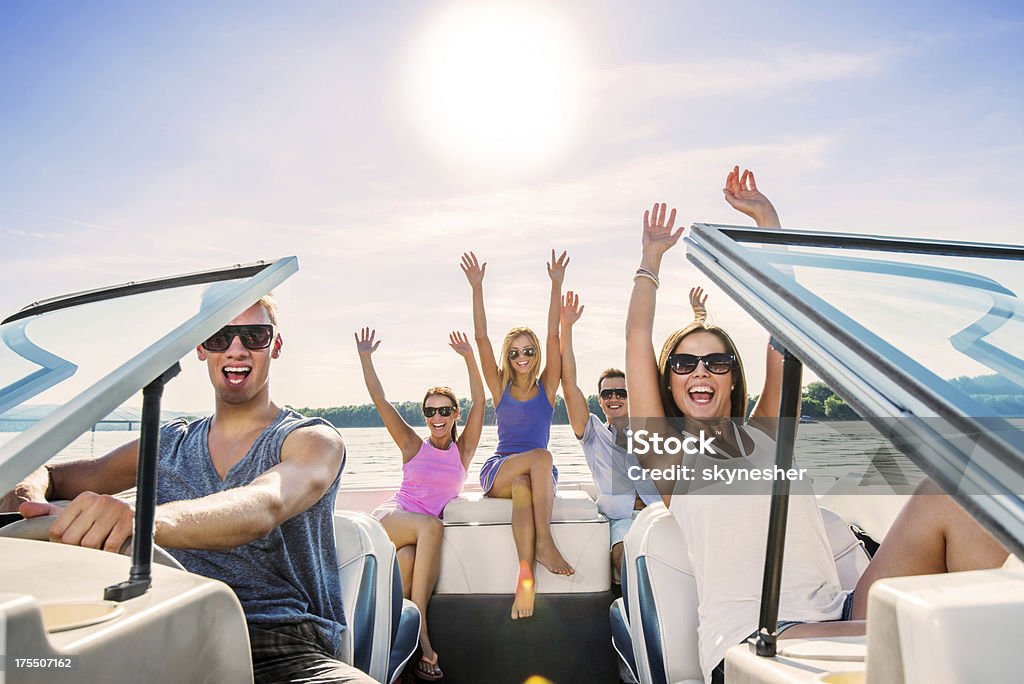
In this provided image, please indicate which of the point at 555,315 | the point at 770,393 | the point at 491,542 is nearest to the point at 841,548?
the point at 770,393

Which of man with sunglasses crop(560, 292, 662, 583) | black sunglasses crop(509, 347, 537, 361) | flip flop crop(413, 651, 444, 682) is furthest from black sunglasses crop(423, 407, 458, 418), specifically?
flip flop crop(413, 651, 444, 682)

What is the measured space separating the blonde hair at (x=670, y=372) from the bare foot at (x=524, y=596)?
135 centimetres

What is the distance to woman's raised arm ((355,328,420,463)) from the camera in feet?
14.7

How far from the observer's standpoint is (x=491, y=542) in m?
3.47

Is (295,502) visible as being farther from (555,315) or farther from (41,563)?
(555,315)

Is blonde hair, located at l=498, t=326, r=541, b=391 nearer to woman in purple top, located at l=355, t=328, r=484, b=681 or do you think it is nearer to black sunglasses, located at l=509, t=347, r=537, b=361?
black sunglasses, located at l=509, t=347, r=537, b=361

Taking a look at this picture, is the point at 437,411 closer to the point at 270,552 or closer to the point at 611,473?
the point at 611,473

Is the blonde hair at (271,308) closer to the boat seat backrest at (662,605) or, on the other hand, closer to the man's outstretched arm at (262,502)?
the man's outstretched arm at (262,502)

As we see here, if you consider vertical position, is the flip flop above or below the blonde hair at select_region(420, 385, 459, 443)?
below

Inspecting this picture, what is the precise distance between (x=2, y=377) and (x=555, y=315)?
395 centimetres

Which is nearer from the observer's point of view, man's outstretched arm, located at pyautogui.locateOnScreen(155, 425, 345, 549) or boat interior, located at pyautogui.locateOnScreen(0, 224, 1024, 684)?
boat interior, located at pyautogui.locateOnScreen(0, 224, 1024, 684)

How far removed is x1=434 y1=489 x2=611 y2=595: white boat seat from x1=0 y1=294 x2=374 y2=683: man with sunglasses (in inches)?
61.5

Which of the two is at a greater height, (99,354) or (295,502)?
(99,354)

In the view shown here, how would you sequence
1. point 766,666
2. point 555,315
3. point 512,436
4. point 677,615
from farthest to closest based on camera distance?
point 555,315 → point 512,436 → point 677,615 → point 766,666
